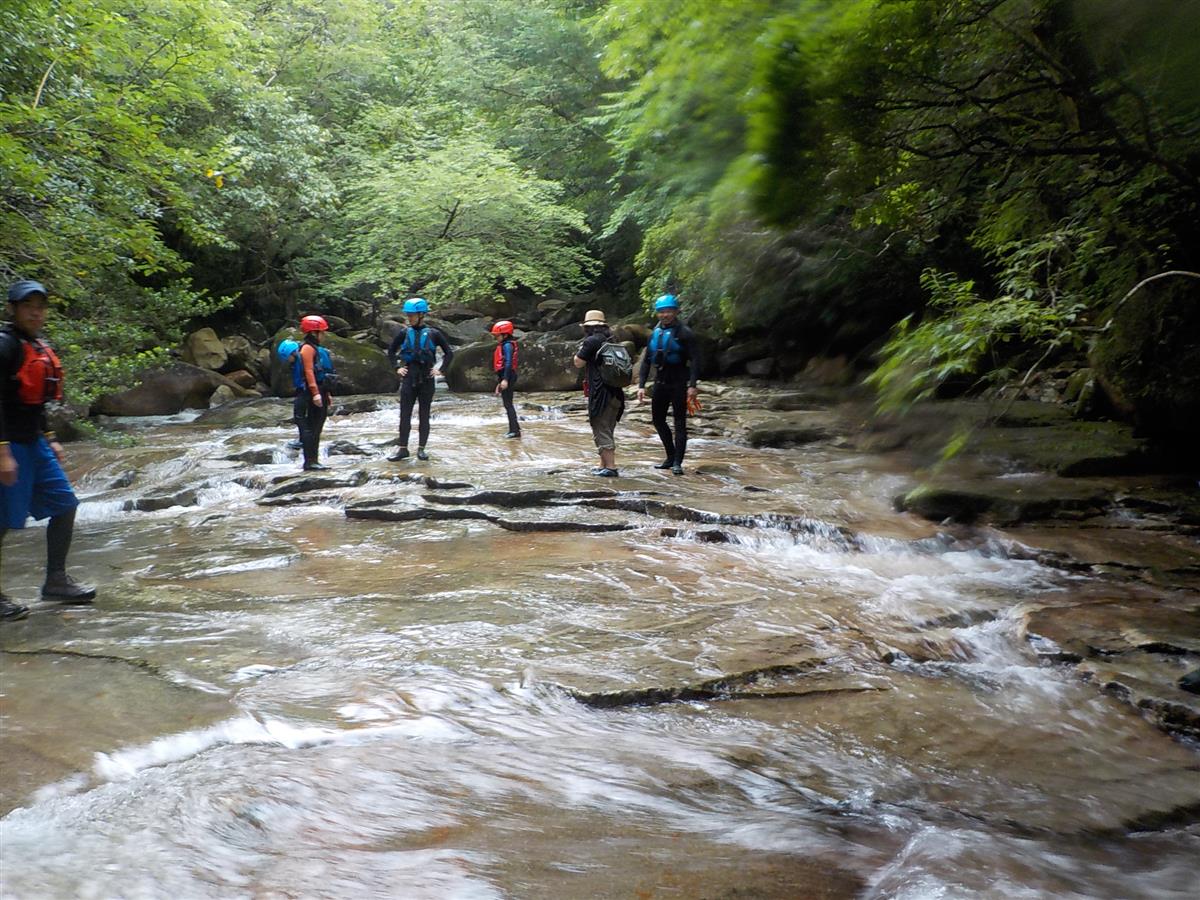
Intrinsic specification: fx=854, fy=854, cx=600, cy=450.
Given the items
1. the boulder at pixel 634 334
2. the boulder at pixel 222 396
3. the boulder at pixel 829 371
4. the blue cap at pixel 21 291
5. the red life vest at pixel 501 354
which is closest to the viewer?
the blue cap at pixel 21 291

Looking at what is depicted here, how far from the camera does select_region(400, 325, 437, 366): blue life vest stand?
35.0 feet

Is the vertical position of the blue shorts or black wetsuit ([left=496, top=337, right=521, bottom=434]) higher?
black wetsuit ([left=496, top=337, right=521, bottom=434])

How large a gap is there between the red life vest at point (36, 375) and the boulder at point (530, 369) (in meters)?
15.8

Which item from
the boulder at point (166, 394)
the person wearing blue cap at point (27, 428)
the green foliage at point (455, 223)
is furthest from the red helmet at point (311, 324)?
the green foliage at point (455, 223)

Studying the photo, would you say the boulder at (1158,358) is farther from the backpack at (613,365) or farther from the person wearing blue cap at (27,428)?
the person wearing blue cap at (27,428)

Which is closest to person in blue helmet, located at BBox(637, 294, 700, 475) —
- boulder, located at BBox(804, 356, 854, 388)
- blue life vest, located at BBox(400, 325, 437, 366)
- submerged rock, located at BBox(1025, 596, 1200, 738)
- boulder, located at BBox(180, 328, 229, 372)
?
blue life vest, located at BBox(400, 325, 437, 366)

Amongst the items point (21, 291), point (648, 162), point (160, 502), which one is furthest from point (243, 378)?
point (648, 162)

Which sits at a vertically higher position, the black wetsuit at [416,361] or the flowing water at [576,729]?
the black wetsuit at [416,361]

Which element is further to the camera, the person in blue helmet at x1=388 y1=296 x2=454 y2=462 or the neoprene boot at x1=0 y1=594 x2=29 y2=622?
the person in blue helmet at x1=388 y1=296 x2=454 y2=462

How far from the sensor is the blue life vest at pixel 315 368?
32.5 feet

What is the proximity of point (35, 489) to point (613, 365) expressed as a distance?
5.48m

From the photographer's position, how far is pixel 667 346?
367 inches

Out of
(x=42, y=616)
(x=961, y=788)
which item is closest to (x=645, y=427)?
(x=42, y=616)

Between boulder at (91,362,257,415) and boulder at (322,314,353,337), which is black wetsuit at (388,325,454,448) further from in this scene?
boulder at (322,314,353,337)
